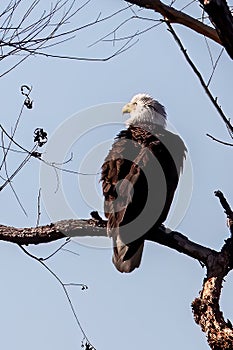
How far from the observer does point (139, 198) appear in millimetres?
4297

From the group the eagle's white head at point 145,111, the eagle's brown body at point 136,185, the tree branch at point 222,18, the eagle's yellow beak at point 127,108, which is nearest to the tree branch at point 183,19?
the tree branch at point 222,18

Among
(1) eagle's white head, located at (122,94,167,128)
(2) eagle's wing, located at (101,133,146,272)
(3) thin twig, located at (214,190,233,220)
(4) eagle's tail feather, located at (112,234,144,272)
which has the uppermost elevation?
(1) eagle's white head, located at (122,94,167,128)

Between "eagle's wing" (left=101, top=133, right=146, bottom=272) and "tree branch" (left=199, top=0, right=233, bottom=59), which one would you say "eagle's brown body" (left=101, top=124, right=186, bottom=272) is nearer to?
"eagle's wing" (left=101, top=133, right=146, bottom=272)

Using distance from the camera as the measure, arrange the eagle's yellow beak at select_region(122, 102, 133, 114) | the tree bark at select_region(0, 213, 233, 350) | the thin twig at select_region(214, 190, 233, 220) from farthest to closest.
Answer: the eagle's yellow beak at select_region(122, 102, 133, 114) < the thin twig at select_region(214, 190, 233, 220) < the tree bark at select_region(0, 213, 233, 350)

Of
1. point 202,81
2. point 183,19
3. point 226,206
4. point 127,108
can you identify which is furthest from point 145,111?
point 202,81

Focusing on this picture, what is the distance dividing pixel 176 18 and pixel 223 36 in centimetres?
113

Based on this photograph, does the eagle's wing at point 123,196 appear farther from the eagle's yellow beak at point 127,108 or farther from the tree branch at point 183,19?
the eagle's yellow beak at point 127,108

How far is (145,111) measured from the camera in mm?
5848

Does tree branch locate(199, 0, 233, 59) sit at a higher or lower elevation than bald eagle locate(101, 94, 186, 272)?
lower

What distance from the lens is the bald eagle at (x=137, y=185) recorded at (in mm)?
4234

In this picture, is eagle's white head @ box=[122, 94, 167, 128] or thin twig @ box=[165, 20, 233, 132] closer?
thin twig @ box=[165, 20, 233, 132]

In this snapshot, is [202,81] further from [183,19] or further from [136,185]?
[136,185]

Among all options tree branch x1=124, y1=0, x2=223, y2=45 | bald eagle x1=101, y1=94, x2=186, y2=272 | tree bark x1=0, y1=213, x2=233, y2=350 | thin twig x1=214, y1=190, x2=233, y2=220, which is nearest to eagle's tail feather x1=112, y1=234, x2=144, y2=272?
bald eagle x1=101, y1=94, x2=186, y2=272

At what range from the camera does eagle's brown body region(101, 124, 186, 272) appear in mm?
4234
